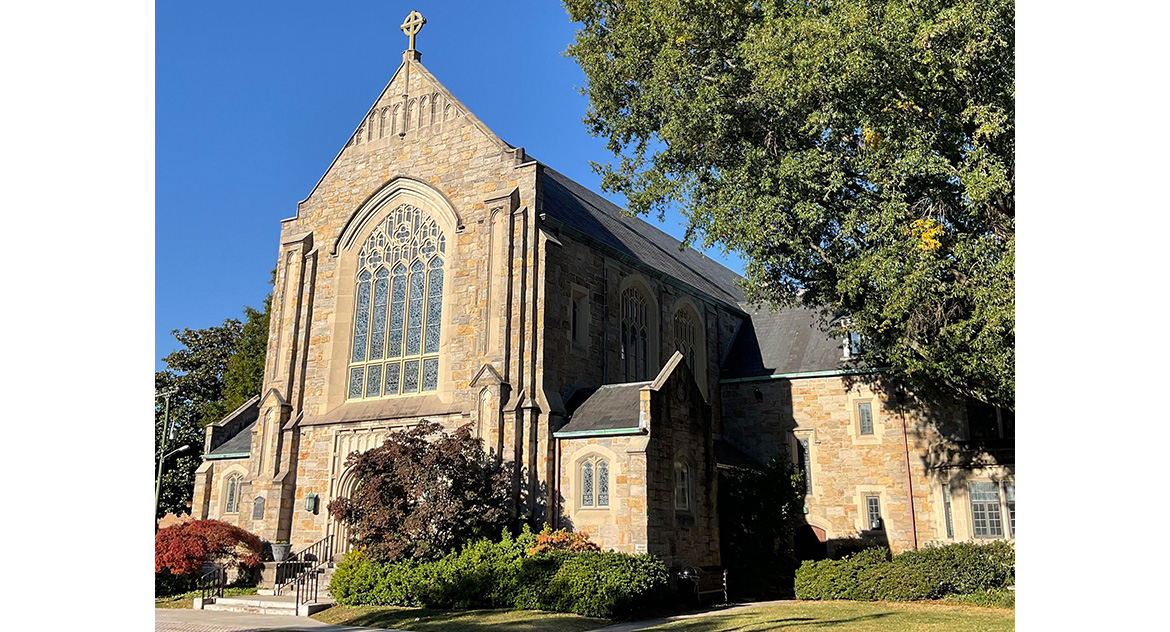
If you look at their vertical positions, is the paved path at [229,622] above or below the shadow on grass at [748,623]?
below

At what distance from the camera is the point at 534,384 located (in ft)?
68.3

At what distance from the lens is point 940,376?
1864 cm

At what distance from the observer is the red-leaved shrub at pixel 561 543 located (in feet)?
60.8

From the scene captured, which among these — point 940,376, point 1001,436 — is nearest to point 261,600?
point 940,376

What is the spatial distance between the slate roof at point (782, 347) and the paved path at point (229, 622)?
56.4ft

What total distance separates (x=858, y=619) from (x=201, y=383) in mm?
32156

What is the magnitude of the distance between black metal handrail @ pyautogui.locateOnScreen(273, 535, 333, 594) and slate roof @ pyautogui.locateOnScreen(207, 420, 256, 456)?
4.29m

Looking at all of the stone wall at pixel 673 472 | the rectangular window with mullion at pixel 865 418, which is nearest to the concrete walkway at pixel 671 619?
the stone wall at pixel 673 472

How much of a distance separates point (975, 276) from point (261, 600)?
1625 centimetres

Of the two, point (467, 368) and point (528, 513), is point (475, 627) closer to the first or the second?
point (528, 513)

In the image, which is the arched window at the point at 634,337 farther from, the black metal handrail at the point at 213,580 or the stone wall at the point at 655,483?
the black metal handrail at the point at 213,580

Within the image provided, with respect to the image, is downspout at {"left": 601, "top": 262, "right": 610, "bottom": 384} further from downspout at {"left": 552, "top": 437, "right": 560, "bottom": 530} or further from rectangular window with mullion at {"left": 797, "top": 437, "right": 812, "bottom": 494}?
rectangular window with mullion at {"left": 797, "top": 437, "right": 812, "bottom": 494}

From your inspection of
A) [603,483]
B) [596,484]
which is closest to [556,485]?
[596,484]

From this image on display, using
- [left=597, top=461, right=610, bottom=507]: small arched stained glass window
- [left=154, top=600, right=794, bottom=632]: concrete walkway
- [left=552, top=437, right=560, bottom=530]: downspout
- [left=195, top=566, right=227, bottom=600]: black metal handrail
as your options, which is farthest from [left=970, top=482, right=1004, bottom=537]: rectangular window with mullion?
[left=195, top=566, right=227, bottom=600]: black metal handrail
